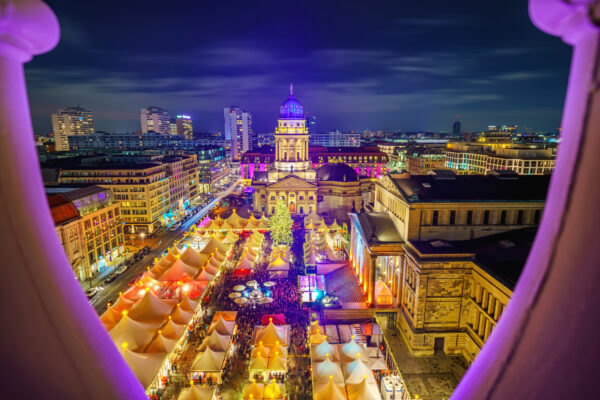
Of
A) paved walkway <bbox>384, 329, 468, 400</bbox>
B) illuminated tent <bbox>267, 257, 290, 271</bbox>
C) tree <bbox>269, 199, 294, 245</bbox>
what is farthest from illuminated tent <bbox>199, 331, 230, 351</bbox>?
tree <bbox>269, 199, 294, 245</bbox>

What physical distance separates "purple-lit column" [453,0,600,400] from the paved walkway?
2324cm

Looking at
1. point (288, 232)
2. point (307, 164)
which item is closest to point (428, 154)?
point (307, 164)

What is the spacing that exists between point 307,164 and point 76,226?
50.0 meters

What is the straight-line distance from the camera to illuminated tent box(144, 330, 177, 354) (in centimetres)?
2106

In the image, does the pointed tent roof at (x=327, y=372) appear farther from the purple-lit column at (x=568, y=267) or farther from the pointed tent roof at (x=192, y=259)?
the purple-lit column at (x=568, y=267)

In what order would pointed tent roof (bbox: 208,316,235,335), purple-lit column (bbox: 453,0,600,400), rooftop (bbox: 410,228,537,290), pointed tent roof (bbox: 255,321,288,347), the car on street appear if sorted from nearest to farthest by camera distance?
purple-lit column (bbox: 453,0,600,400) < rooftop (bbox: 410,228,537,290) < pointed tent roof (bbox: 255,321,288,347) < pointed tent roof (bbox: 208,316,235,335) < the car on street

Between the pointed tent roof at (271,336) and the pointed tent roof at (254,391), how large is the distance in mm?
3725

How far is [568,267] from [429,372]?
26324 millimetres

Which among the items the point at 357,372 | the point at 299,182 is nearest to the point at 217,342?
the point at 357,372

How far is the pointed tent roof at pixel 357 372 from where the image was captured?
20.2 metres

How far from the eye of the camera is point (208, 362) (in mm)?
21656

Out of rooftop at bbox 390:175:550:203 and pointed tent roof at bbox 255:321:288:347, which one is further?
rooftop at bbox 390:175:550:203

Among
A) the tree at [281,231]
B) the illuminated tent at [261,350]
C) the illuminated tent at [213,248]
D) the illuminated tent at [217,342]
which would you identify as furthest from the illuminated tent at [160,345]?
the tree at [281,231]

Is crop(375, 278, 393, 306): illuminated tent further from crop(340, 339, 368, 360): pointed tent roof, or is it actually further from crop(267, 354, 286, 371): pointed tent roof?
crop(267, 354, 286, 371): pointed tent roof
